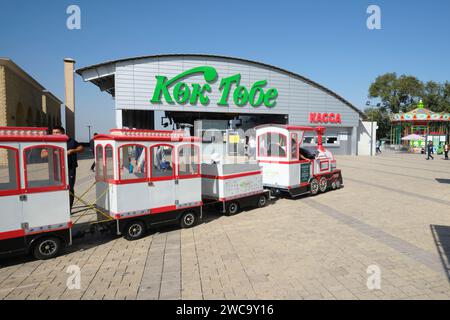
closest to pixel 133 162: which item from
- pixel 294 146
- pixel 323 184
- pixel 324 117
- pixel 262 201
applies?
pixel 262 201

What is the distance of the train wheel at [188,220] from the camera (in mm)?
7609

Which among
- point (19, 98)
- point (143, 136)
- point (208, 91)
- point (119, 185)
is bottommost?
point (119, 185)

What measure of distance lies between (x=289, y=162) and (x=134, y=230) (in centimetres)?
596

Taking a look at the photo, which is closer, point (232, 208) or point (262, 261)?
point (262, 261)

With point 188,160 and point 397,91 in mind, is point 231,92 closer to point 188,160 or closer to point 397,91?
point 188,160

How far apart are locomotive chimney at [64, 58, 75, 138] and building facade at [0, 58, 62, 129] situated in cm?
297

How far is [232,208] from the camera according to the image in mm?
8992

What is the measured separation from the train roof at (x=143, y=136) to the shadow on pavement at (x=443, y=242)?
5.56 meters

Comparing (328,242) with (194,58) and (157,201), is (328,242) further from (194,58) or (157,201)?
(194,58)

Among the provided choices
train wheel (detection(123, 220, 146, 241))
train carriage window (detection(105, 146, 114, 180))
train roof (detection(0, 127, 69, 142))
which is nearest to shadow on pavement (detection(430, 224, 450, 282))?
train wheel (detection(123, 220, 146, 241))

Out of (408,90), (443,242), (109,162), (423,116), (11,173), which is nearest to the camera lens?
(11,173)

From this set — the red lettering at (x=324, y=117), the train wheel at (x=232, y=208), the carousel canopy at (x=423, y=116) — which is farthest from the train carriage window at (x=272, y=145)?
the carousel canopy at (x=423, y=116)

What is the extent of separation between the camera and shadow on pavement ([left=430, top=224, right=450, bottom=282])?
5452 mm

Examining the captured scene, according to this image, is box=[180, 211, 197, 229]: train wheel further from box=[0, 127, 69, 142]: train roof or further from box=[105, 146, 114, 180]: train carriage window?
→ box=[0, 127, 69, 142]: train roof
